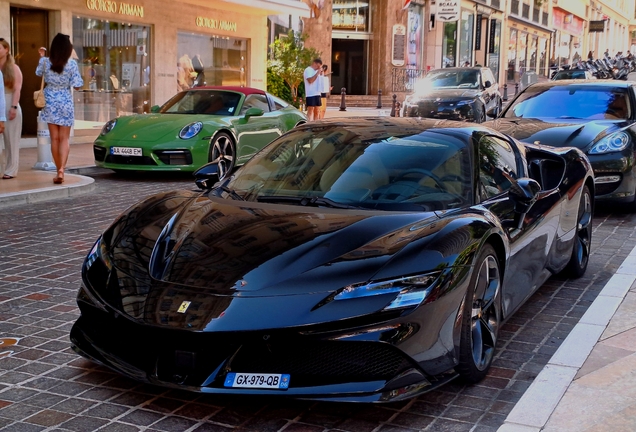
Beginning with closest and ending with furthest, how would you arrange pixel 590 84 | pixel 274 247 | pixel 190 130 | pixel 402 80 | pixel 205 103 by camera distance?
pixel 274 247 → pixel 590 84 → pixel 190 130 → pixel 205 103 → pixel 402 80

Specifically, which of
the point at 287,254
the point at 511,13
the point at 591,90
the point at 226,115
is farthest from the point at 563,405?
the point at 511,13

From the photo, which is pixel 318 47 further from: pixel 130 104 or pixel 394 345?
pixel 394 345

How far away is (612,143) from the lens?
9.83 meters

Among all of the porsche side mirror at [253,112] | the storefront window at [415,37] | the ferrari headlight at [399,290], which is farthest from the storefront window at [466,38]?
the ferrari headlight at [399,290]

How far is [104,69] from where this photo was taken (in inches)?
782

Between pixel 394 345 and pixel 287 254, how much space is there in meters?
0.66

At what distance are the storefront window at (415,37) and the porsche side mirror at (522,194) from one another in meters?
37.0

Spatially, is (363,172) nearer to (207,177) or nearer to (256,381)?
(207,177)

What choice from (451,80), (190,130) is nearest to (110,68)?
(190,130)

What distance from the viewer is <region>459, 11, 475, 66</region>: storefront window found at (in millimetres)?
47531

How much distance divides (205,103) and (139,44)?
25.9 ft

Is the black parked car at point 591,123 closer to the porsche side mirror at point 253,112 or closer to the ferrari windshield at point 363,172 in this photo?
the porsche side mirror at point 253,112

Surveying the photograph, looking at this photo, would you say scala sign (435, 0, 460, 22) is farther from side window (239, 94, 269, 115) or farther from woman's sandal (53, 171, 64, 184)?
woman's sandal (53, 171, 64, 184)

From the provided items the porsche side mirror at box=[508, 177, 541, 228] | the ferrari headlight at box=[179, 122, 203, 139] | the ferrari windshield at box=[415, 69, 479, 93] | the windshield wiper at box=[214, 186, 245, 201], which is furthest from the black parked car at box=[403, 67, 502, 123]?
the windshield wiper at box=[214, 186, 245, 201]
